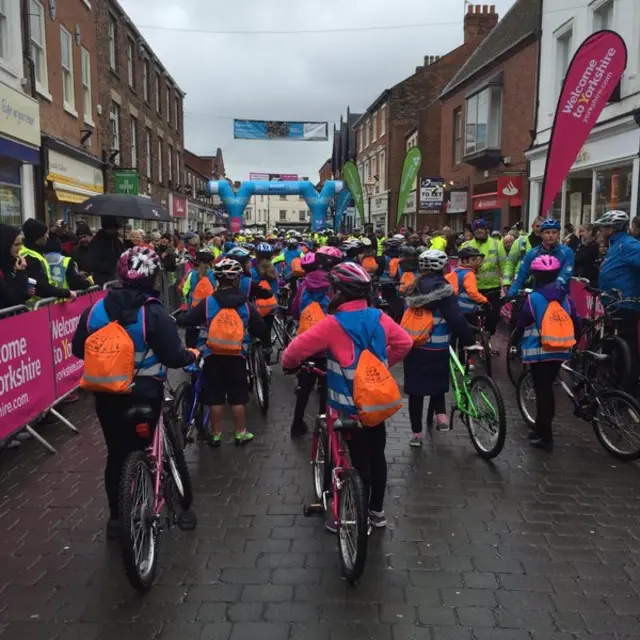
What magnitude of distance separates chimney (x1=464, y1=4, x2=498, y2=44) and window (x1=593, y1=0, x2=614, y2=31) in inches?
718

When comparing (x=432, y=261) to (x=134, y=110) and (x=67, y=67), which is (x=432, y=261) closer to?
(x=67, y=67)

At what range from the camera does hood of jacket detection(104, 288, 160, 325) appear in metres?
3.74

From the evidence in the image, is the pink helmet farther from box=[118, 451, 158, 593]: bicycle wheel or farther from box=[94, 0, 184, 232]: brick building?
box=[94, 0, 184, 232]: brick building

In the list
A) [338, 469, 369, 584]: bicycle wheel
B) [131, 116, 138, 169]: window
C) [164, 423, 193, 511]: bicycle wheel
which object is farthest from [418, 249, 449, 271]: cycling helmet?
[131, 116, 138, 169]: window

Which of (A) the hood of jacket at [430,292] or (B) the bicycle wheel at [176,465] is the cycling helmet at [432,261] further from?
(B) the bicycle wheel at [176,465]

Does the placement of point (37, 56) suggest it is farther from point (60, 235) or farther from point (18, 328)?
point (18, 328)

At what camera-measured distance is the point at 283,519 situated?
4496mm

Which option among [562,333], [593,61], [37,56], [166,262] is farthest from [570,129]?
[37,56]

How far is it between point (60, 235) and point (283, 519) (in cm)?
711

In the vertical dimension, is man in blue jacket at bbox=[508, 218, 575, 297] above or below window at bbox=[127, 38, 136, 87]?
below

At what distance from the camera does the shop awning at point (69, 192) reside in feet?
49.8

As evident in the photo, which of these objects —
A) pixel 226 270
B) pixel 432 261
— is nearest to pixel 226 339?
pixel 226 270

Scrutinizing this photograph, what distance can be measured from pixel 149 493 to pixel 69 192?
14.0m

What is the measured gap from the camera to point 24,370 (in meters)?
5.86
